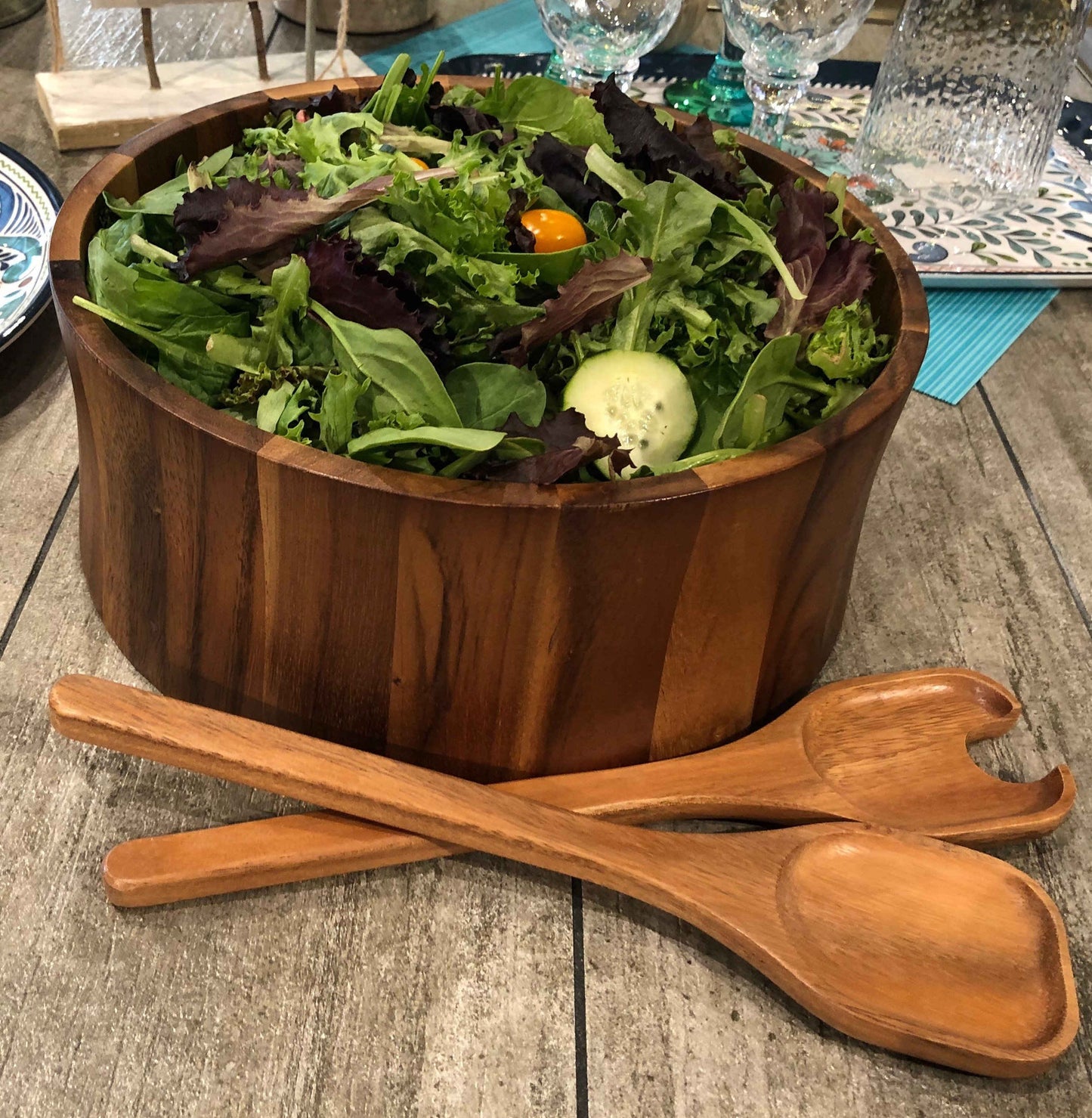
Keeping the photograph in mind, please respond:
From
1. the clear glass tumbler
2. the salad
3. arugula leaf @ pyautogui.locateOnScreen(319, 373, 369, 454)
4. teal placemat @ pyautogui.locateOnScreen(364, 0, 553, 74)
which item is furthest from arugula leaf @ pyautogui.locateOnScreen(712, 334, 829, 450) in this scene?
teal placemat @ pyautogui.locateOnScreen(364, 0, 553, 74)

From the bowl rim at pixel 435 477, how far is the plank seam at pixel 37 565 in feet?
0.84

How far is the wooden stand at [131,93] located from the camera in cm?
132

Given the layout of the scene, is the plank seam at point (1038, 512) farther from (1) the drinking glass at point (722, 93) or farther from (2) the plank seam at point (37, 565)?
(2) the plank seam at point (37, 565)

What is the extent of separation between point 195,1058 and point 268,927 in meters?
0.08

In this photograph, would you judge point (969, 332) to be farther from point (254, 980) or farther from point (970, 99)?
point (254, 980)

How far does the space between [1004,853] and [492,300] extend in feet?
1.59

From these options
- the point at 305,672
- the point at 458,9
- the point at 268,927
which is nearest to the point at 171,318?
the point at 305,672

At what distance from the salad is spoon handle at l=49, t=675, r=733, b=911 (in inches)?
6.6

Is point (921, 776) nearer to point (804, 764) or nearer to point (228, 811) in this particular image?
point (804, 764)

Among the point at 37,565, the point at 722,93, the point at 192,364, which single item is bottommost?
the point at 37,565

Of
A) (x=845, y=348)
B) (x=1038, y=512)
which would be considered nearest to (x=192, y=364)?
(x=845, y=348)

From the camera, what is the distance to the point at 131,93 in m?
1.37

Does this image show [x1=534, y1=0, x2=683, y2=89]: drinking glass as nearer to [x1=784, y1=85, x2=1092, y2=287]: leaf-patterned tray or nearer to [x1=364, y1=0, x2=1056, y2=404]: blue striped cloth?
[x1=784, y1=85, x2=1092, y2=287]: leaf-patterned tray

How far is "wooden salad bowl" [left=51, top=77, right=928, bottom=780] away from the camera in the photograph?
1.81 feet
